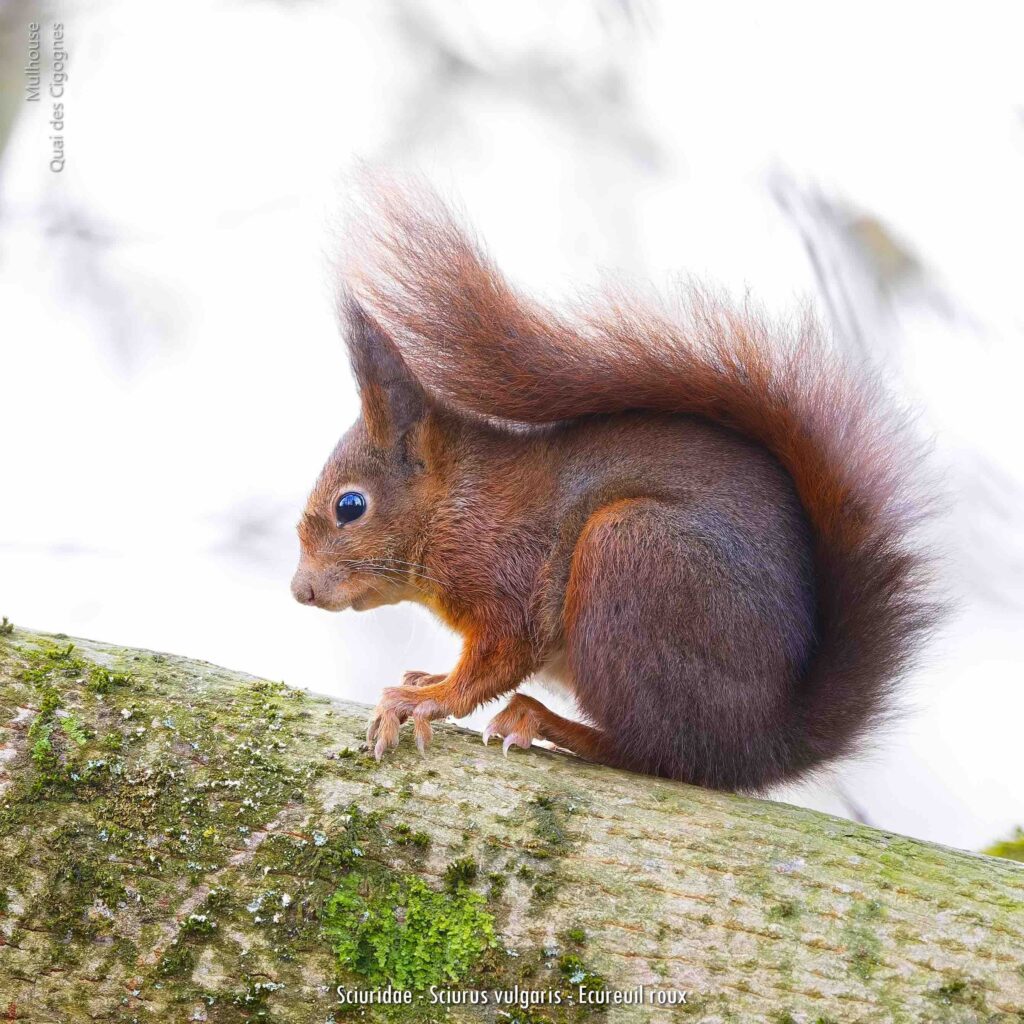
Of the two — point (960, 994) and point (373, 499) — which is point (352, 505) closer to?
point (373, 499)

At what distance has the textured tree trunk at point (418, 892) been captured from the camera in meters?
1.34

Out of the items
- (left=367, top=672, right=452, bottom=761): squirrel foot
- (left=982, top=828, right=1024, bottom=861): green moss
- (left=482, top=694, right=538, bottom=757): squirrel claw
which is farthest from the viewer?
(left=982, top=828, right=1024, bottom=861): green moss

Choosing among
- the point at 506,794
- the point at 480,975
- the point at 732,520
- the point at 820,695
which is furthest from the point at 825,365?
the point at 480,975

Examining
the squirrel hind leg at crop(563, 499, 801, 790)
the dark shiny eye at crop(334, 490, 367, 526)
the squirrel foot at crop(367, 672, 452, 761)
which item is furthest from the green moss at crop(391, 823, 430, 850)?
the dark shiny eye at crop(334, 490, 367, 526)

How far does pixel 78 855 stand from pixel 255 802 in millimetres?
252

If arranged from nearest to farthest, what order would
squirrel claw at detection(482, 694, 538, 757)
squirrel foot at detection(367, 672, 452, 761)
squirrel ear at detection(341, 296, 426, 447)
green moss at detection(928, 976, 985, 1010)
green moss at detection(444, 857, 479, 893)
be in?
green moss at detection(928, 976, 985, 1010)
green moss at detection(444, 857, 479, 893)
squirrel foot at detection(367, 672, 452, 761)
squirrel claw at detection(482, 694, 538, 757)
squirrel ear at detection(341, 296, 426, 447)

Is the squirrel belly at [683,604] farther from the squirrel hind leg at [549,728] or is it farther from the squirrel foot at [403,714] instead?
the squirrel foot at [403,714]

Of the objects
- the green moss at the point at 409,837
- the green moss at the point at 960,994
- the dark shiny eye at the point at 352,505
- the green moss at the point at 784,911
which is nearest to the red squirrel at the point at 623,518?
the dark shiny eye at the point at 352,505

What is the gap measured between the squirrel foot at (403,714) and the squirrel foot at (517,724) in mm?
103

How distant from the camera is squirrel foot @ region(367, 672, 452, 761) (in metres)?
1.65

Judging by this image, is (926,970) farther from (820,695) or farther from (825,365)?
(825,365)

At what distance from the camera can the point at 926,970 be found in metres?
1.34

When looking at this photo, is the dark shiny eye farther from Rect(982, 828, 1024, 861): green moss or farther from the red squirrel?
Rect(982, 828, 1024, 861): green moss

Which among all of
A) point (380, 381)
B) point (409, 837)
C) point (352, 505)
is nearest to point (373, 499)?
point (352, 505)
